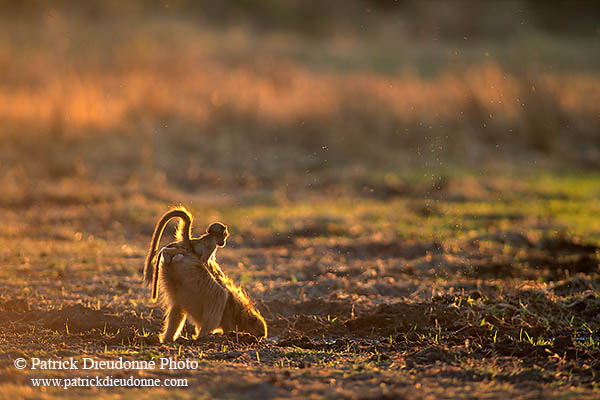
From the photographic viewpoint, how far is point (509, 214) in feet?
44.8

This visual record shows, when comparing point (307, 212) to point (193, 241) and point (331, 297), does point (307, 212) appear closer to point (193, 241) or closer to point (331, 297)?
point (331, 297)

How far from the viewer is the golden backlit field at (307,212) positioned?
19.8ft

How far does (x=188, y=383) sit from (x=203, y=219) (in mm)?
7991

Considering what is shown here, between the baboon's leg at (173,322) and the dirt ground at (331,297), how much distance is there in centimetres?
13

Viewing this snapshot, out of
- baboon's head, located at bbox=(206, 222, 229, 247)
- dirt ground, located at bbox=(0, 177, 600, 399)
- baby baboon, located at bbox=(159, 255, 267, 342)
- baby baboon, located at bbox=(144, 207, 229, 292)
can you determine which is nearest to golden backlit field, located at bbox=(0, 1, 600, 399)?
dirt ground, located at bbox=(0, 177, 600, 399)

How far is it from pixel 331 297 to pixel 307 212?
5449 mm

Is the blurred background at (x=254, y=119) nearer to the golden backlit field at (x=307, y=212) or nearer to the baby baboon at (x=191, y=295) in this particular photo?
the golden backlit field at (x=307, y=212)

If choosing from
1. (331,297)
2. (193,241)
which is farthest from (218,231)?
(331,297)

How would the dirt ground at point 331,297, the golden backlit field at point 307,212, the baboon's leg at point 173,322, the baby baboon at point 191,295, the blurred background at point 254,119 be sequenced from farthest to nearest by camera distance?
1. the blurred background at point 254,119
2. the baboon's leg at point 173,322
3. the baby baboon at point 191,295
4. the golden backlit field at point 307,212
5. the dirt ground at point 331,297

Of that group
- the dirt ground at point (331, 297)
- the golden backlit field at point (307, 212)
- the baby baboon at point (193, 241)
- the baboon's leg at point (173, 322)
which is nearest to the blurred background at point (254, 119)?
the golden backlit field at point (307, 212)

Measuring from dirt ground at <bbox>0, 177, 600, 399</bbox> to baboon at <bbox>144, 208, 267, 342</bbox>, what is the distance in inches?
7.3

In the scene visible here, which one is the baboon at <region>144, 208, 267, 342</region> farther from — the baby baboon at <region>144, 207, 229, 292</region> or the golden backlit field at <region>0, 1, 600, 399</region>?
the golden backlit field at <region>0, 1, 600, 399</region>

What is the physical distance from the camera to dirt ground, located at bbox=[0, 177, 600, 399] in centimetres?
553

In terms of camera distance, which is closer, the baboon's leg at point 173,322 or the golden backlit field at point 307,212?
the golden backlit field at point 307,212
